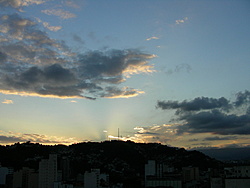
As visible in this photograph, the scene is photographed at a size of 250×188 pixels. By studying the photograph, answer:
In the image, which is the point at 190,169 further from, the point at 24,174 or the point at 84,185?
the point at 24,174

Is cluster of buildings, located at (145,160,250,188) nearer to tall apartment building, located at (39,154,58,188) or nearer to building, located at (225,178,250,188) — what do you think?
building, located at (225,178,250,188)

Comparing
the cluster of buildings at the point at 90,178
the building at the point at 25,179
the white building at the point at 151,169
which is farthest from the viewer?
the white building at the point at 151,169

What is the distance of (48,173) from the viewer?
4417 inches

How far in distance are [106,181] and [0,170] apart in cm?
4560

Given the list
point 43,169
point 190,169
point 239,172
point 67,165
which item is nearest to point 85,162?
point 67,165

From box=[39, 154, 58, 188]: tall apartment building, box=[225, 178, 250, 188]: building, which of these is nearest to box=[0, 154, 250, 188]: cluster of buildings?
box=[39, 154, 58, 188]: tall apartment building

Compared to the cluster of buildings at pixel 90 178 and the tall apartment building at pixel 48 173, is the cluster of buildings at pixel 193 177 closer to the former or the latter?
the cluster of buildings at pixel 90 178

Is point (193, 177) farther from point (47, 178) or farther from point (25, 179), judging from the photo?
point (25, 179)

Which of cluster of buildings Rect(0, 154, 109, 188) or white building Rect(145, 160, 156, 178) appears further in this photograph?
white building Rect(145, 160, 156, 178)

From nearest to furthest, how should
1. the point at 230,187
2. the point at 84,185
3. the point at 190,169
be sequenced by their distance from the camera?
the point at 230,187 → the point at 84,185 → the point at 190,169

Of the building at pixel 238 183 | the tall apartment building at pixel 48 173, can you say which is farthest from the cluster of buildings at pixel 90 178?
the building at pixel 238 183

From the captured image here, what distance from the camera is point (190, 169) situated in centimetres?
15288

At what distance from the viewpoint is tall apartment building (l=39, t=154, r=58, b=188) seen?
111231 mm

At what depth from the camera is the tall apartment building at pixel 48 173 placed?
11123 cm
